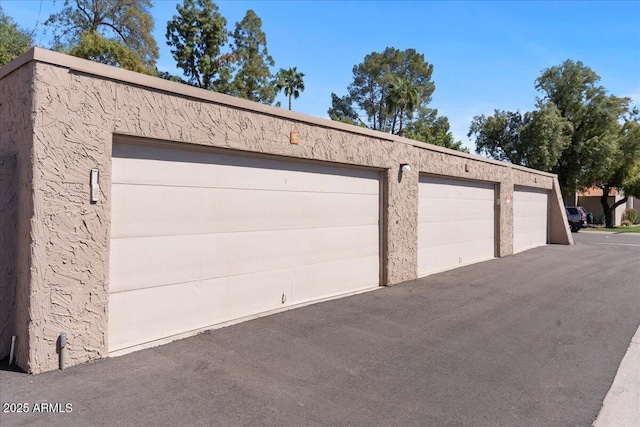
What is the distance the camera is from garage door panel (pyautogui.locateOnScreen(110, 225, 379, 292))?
17.5 ft

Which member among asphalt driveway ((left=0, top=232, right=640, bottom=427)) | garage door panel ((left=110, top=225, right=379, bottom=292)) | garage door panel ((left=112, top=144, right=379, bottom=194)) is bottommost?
asphalt driveway ((left=0, top=232, right=640, bottom=427))

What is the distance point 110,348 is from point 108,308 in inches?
19.4

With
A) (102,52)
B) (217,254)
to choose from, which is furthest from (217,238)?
(102,52)

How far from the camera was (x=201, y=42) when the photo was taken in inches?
1264

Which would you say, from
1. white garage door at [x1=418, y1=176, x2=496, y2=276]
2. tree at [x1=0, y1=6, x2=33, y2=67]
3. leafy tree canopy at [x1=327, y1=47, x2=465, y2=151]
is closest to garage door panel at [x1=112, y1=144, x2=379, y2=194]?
white garage door at [x1=418, y1=176, x2=496, y2=276]

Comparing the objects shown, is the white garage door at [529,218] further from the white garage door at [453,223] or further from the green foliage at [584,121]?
the green foliage at [584,121]

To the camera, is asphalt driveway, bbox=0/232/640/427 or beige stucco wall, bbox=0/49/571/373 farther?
beige stucco wall, bbox=0/49/571/373

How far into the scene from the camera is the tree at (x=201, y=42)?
104 ft

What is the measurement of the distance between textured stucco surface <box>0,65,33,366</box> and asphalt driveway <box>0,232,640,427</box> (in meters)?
0.59

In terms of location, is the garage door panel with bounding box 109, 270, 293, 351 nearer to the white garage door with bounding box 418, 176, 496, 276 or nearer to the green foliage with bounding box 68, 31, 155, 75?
the white garage door with bounding box 418, 176, 496, 276

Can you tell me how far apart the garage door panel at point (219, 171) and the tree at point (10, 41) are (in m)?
14.6

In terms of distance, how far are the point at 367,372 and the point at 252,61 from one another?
32.7m

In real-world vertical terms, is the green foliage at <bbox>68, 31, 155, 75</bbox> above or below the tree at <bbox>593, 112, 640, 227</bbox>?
above

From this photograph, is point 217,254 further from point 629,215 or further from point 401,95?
point 629,215
